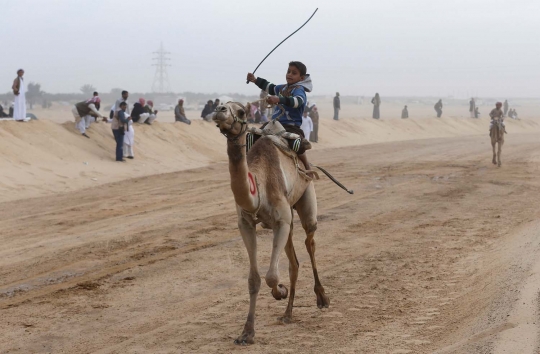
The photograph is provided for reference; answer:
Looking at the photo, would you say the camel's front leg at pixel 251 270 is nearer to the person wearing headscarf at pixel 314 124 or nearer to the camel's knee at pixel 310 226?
the camel's knee at pixel 310 226

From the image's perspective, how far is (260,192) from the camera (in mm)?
7188

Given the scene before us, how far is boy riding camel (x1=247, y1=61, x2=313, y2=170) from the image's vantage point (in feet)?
27.6

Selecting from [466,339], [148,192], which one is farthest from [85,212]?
[466,339]

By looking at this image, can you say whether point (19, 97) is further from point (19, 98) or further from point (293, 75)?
point (293, 75)

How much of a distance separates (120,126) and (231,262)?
44.0ft

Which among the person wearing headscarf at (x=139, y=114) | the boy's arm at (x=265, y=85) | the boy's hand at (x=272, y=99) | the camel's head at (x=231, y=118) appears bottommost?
the person wearing headscarf at (x=139, y=114)

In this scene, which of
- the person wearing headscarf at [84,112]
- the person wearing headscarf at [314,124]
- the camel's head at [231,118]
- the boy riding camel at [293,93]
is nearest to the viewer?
the camel's head at [231,118]

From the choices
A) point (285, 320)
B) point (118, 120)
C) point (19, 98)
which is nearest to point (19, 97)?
point (19, 98)

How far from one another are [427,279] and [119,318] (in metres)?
4.03

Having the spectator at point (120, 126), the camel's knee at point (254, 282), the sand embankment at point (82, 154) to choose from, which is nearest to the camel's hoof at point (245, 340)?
the camel's knee at point (254, 282)

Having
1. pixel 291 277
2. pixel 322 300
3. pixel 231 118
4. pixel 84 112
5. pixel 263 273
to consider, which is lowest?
pixel 263 273

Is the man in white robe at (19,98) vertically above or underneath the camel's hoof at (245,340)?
above

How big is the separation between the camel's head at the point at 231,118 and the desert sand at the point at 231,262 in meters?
2.14

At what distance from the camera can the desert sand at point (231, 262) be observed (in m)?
7.55
